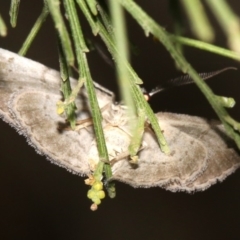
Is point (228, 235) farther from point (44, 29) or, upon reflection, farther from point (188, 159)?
point (188, 159)

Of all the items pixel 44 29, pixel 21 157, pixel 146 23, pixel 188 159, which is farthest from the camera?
pixel 21 157

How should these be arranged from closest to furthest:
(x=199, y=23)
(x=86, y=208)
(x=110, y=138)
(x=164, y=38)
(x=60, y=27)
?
(x=199, y=23) < (x=60, y=27) < (x=164, y=38) < (x=110, y=138) < (x=86, y=208)

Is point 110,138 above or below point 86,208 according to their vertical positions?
above

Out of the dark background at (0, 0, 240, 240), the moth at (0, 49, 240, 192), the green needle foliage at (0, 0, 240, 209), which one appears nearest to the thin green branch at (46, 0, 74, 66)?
the green needle foliage at (0, 0, 240, 209)

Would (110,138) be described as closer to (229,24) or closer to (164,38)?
(164,38)

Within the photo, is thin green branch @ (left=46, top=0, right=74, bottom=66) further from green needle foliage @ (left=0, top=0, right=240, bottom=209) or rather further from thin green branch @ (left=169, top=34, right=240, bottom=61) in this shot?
thin green branch @ (left=169, top=34, right=240, bottom=61)

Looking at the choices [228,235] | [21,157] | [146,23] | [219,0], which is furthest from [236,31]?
[228,235]

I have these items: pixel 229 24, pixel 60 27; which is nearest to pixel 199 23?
pixel 229 24

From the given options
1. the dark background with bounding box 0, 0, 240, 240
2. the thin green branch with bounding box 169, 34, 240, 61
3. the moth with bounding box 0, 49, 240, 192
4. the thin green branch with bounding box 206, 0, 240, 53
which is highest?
the thin green branch with bounding box 206, 0, 240, 53
